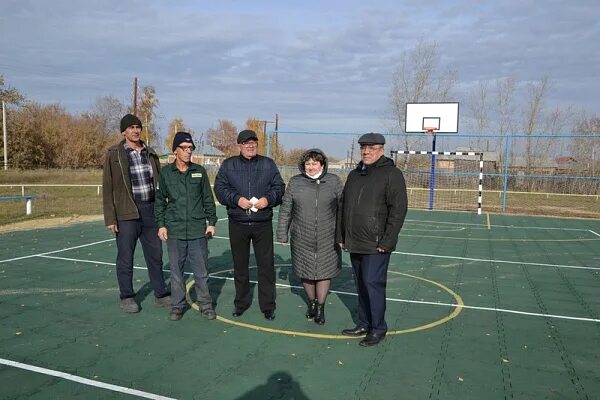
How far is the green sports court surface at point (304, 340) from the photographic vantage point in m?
3.37

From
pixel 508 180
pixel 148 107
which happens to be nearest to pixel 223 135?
pixel 148 107

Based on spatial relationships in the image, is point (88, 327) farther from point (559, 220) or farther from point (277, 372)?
point (559, 220)

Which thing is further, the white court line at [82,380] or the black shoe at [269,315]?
the black shoe at [269,315]

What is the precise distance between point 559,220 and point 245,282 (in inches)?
512

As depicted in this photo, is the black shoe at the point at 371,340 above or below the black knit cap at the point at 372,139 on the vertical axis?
below

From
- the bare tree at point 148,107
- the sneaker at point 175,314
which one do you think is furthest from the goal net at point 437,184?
the bare tree at point 148,107

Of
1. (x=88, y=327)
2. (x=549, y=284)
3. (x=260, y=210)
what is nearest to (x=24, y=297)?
(x=88, y=327)

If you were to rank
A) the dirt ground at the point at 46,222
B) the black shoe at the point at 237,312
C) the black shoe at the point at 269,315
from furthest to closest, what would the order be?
the dirt ground at the point at 46,222, the black shoe at the point at 237,312, the black shoe at the point at 269,315

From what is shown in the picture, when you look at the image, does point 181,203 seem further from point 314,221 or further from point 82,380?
point 82,380

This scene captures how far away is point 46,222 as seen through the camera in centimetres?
1220

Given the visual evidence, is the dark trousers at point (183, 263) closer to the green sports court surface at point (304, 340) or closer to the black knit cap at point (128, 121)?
the green sports court surface at point (304, 340)

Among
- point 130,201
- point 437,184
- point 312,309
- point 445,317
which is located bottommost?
point 445,317

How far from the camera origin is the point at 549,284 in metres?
6.54

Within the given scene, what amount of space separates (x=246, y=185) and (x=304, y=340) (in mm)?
1519
